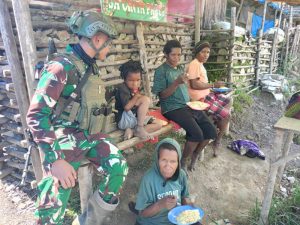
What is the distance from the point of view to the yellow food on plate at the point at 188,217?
2390mm

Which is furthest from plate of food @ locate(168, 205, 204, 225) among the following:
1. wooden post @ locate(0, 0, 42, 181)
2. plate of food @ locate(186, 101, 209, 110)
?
wooden post @ locate(0, 0, 42, 181)

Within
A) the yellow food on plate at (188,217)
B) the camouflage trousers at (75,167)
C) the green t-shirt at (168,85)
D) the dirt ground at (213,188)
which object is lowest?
the dirt ground at (213,188)

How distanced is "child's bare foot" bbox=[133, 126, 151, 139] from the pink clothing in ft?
3.77

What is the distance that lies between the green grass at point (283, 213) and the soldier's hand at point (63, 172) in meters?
2.23

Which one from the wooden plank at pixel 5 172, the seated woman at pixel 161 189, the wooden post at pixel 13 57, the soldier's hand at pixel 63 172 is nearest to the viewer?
the soldier's hand at pixel 63 172

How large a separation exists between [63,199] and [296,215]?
2592 mm

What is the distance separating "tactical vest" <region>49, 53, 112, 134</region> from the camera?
2102mm

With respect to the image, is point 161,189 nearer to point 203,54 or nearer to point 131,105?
point 131,105

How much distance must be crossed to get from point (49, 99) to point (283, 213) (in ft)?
9.57

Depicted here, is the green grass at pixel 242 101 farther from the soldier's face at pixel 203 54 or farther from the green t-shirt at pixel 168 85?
the green t-shirt at pixel 168 85

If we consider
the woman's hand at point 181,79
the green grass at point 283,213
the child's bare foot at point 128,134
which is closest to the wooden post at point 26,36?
the child's bare foot at point 128,134

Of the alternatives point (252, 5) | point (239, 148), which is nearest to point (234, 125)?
point (239, 148)

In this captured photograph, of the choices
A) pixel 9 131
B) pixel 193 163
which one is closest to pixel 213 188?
pixel 193 163

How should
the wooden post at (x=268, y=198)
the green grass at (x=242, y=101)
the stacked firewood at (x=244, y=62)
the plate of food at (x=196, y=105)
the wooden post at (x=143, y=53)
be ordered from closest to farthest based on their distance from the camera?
the wooden post at (x=268, y=198) → the plate of food at (x=196, y=105) → the wooden post at (x=143, y=53) → the green grass at (x=242, y=101) → the stacked firewood at (x=244, y=62)
